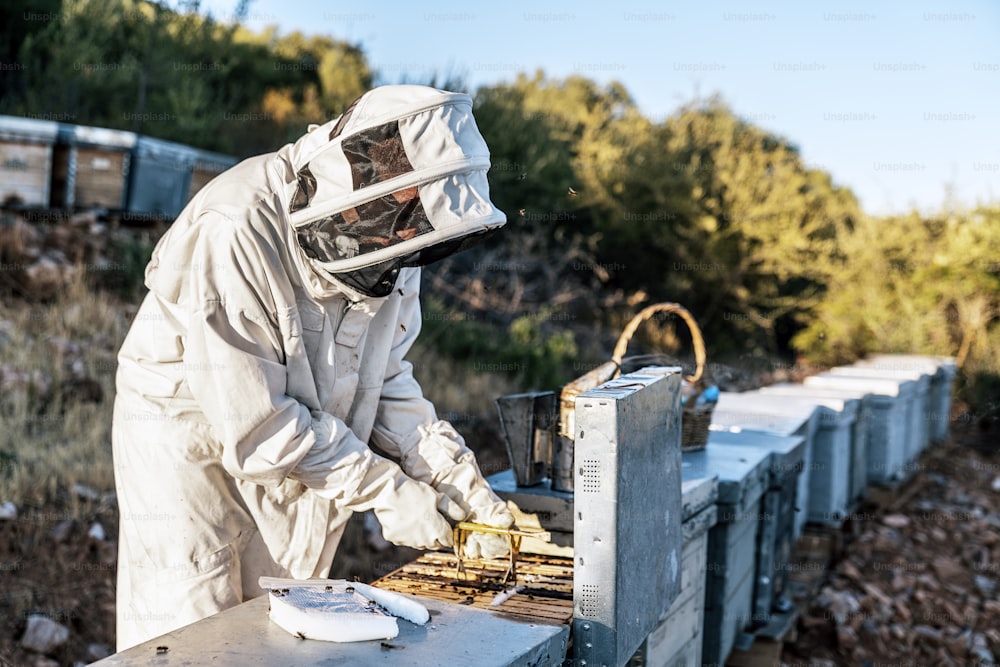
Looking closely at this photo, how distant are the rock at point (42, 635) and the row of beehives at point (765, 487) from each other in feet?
8.29

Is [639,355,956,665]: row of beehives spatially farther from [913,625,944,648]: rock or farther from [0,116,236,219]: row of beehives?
[0,116,236,219]: row of beehives

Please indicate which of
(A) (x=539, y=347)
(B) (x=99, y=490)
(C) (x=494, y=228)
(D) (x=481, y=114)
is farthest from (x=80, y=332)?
(D) (x=481, y=114)

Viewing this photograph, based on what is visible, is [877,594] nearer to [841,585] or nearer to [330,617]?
[841,585]

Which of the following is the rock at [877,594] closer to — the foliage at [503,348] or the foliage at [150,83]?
the foliage at [503,348]

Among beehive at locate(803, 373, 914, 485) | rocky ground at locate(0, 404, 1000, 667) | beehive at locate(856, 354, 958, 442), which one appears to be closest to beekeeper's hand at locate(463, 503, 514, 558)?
rocky ground at locate(0, 404, 1000, 667)

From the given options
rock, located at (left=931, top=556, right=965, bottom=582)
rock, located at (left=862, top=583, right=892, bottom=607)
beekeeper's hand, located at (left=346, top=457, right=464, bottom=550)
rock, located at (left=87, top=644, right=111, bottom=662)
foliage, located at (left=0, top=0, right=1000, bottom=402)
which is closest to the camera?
beekeeper's hand, located at (left=346, top=457, right=464, bottom=550)

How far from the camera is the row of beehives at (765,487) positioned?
3.10 metres

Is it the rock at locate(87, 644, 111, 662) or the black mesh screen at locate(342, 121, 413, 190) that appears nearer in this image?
the black mesh screen at locate(342, 121, 413, 190)

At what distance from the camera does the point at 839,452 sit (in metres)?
5.48

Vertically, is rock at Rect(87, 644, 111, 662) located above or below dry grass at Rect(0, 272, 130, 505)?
below

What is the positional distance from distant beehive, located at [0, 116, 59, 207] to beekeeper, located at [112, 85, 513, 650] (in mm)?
5380

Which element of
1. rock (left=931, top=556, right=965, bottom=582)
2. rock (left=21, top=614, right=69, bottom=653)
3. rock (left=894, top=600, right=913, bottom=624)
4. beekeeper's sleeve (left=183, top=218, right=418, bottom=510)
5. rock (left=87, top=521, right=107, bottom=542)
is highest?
beekeeper's sleeve (left=183, top=218, right=418, bottom=510)

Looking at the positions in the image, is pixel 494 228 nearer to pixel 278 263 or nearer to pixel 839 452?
pixel 278 263

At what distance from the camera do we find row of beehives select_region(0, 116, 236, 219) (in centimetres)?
700
